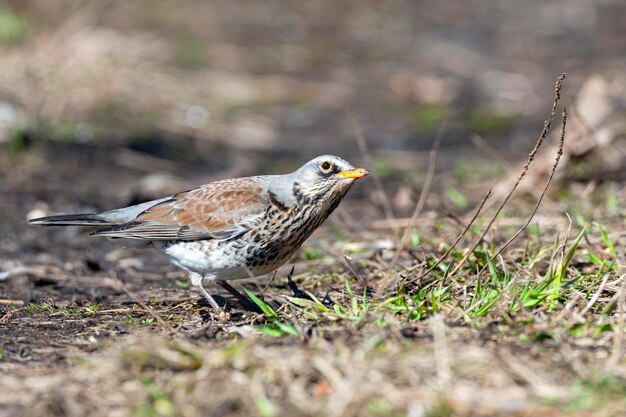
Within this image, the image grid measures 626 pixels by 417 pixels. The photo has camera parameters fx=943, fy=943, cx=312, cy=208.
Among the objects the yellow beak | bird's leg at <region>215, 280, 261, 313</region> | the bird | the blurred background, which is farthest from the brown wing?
the blurred background

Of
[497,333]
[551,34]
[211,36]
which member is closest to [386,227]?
[497,333]

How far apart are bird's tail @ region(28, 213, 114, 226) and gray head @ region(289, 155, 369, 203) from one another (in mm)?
1535

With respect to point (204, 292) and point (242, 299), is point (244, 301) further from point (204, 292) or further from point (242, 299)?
point (204, 292)

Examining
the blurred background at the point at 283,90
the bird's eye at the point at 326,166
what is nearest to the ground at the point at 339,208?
the blurred background at the point at 283,90

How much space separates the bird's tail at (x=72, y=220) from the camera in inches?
251

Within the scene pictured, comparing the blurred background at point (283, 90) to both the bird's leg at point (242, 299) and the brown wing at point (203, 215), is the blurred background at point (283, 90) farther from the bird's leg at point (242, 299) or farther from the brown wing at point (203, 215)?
the bird's leg at point (242, 299)

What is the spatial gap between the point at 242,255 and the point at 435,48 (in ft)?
36.1

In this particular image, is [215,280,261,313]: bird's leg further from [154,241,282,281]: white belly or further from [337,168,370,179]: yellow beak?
[337,168,370,179]: yellow beak

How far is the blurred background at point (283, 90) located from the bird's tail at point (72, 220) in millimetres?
2296

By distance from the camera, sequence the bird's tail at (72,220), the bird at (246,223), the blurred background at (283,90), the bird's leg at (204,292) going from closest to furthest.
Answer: the bird's leg at (204,292), the bird at (246,223), the bird's tail at (72,220), the blurred background at (283,90)

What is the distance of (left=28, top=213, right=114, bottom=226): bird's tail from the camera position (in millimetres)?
6387

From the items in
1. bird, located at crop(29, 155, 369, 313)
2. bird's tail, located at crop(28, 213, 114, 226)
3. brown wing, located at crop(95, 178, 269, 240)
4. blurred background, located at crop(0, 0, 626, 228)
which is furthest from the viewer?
blurred background, located at crop(0, 0, 626, 228)

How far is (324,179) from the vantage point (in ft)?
19.2

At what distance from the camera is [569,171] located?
8477 millimetres
